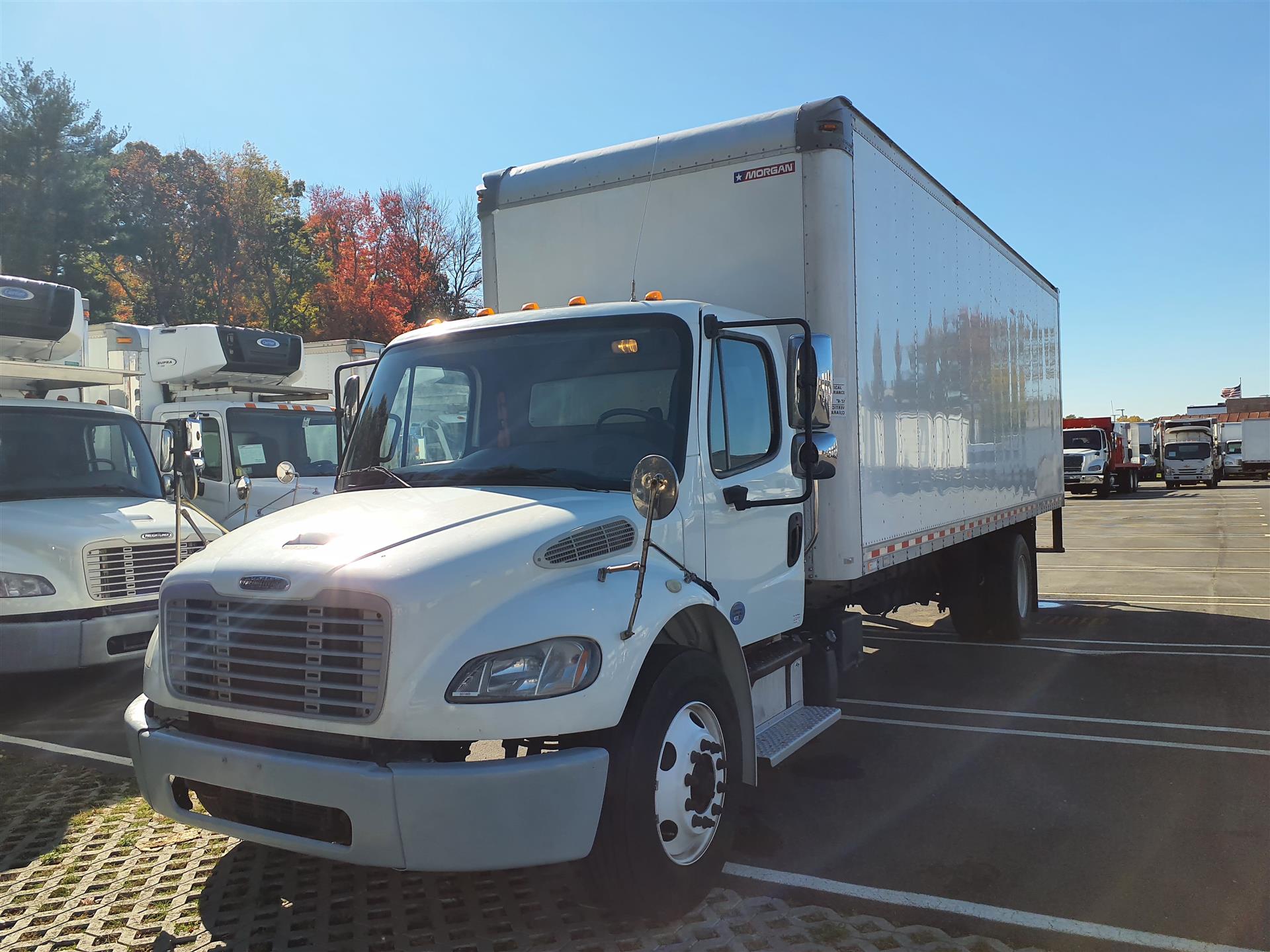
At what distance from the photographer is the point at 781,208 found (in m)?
5.51

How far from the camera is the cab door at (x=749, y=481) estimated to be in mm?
4395

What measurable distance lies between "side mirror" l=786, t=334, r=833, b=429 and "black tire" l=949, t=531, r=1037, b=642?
5191 mm

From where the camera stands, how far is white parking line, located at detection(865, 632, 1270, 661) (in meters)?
9.02

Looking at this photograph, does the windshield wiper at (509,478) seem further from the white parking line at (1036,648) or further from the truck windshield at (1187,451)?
Result: the truck windshield at (1187,451)

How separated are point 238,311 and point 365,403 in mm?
40265

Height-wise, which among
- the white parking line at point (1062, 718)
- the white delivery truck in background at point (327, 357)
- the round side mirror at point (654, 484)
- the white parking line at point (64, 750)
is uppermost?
the white delivery truck in background at point (327, 357)

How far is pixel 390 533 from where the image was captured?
3.53 meters

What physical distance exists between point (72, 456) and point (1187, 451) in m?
45.8

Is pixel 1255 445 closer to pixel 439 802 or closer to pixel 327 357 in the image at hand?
pixel 327 357

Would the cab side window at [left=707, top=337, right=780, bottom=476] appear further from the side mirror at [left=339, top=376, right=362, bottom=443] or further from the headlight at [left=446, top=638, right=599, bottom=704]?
the side mirror at [left=339, top=376, right=362, bottom=443]

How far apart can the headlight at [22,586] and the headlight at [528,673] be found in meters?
5.17

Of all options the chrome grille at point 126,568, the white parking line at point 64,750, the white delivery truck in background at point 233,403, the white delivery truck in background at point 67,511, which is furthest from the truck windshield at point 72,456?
the white parking line at point 64,750

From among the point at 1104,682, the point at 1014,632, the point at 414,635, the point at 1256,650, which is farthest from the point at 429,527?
the point at 1256,650

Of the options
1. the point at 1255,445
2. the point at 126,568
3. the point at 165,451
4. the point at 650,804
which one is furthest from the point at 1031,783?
the point at 1255,445
